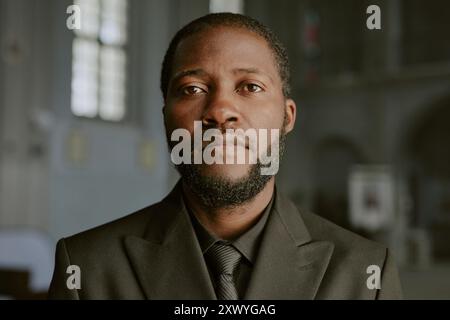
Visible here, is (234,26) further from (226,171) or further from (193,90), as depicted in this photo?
(226,171)

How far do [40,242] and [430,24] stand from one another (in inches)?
365

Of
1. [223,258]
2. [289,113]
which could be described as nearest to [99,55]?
[289,113]

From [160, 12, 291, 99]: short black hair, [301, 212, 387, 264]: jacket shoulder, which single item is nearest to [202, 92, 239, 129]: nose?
[160, 12, 291, 99]: short black hair

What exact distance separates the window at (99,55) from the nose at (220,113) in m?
0.83

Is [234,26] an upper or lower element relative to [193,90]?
upper

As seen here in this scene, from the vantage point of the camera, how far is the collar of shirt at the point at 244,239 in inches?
40.4

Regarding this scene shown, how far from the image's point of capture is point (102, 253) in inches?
40.4

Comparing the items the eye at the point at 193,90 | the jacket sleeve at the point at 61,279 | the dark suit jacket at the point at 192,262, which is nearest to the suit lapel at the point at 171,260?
the dark suit jacket at the point at 192,262

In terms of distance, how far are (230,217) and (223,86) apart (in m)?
0.24

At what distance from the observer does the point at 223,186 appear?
95cm

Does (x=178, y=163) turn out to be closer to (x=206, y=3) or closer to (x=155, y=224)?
(x=155, y=224)

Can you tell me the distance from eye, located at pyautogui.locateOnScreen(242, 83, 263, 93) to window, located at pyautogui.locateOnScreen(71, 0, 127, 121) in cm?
84
